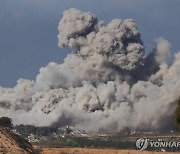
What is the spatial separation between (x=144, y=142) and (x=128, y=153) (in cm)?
504

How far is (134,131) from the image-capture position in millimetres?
172125

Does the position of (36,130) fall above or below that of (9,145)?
above

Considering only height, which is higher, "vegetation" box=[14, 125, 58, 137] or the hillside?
"vegetation" box=[14, 125, 58, 137]

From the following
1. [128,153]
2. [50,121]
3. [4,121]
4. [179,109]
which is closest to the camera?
[179,109]

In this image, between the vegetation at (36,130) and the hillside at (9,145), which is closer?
the hillside at (9,145)

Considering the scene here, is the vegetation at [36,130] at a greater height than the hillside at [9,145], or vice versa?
→ the vegetation at [36,130]

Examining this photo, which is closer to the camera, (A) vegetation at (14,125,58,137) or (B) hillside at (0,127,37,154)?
(B) hillside at (0,127,37,154)

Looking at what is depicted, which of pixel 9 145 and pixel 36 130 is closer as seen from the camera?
pixel 9 145

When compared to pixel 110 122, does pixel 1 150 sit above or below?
below

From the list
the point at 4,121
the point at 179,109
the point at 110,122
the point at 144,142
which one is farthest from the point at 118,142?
the point at 179,109

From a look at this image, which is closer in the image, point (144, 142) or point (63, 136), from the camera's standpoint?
point (144, 142)

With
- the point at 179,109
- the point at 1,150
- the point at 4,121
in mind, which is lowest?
the point at 1,150

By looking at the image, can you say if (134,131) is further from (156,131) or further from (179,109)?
(179,109)

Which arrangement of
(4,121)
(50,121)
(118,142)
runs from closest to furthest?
(4,121), (118,142), (50,121)
